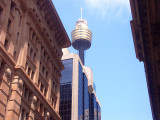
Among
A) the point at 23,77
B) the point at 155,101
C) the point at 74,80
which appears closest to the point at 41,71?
the point at 23,77

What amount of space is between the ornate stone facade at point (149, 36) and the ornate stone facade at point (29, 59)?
17232 millimetres

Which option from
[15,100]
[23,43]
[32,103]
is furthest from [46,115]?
[23,43]

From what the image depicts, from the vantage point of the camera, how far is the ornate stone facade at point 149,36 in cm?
3538

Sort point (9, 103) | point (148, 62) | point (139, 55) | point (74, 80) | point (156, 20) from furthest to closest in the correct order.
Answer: point (74, 80), point (139, 55), point (148, 62), point (9, 103), point (156, 20)

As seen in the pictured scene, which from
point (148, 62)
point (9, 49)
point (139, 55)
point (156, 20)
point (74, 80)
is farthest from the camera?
point (74, 80)

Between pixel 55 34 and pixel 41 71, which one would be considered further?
pixel 55 34

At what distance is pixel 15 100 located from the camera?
124 feet

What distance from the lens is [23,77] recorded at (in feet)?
138

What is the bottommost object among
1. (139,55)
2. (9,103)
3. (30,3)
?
(9,103)

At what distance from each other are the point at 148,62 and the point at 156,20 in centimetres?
1562

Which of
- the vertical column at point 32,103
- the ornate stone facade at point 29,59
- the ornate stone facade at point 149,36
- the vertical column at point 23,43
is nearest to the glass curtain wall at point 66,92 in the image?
the ornate stone facade at point 29,59

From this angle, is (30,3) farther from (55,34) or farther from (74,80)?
(74,80)

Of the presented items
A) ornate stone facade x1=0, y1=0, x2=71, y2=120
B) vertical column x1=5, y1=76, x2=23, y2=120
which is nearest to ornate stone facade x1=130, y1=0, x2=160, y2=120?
ornate stone facade x1=0, y1=0, x2=71, y2=120

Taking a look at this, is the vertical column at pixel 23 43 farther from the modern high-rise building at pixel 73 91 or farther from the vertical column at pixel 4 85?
the modern high-rise building at pixel 73 91
